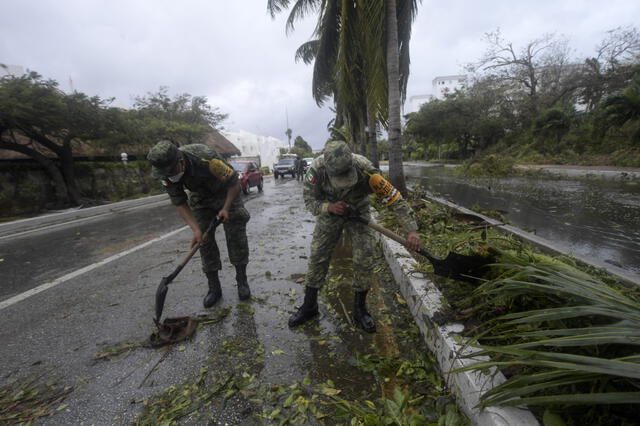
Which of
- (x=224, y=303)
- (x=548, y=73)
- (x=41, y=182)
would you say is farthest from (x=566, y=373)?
(x=548, y=73)

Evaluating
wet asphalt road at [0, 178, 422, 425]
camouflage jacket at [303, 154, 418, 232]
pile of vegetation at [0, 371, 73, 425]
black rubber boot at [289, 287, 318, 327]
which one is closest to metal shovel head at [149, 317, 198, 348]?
wet asphalt road at [0, 178, 422, 425]

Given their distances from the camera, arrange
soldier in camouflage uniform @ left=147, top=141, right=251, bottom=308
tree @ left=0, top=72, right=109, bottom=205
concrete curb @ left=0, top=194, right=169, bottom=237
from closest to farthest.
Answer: soldier in camouflage uniform @ left=147, top=141, right=251, bottom=308
concrete curb @ left=0, top=194, right=169, bottom=237
tree @ left=0, top=72, right=109, bottom=205

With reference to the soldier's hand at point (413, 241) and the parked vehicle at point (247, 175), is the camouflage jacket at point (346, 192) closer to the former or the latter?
the soldier's hand at point (413, 241)

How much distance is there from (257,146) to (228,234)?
50.7 metres

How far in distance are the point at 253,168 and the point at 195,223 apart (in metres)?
12.0

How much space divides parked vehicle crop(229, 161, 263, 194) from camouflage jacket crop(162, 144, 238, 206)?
30.5 feet

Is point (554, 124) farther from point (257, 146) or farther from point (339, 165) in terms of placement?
point (257, 146)

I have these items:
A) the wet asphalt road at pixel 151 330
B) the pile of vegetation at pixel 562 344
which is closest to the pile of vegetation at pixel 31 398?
the wet asphalt road at pixel 151 330

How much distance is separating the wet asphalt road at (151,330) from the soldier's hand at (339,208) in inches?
39.4

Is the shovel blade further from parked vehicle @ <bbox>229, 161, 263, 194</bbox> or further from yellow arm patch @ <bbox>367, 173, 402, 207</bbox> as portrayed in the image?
parked vehicle @ <bbox>229, 161, 263, 194</bbox>

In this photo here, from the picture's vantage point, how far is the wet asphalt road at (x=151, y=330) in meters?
1.90

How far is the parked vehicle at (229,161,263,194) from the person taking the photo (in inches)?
492

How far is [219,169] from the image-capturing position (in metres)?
2.87

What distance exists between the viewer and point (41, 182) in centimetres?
1198
